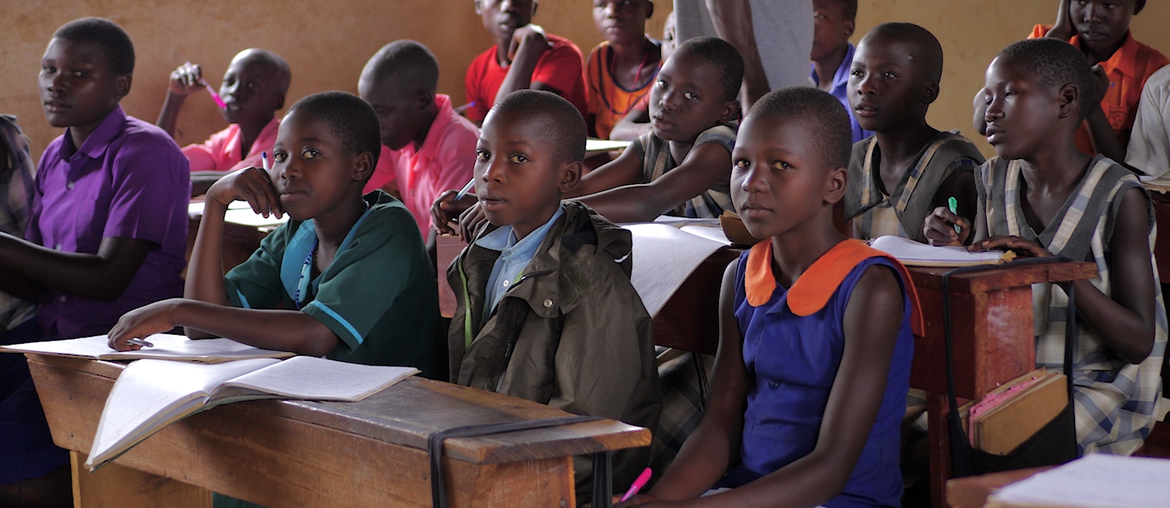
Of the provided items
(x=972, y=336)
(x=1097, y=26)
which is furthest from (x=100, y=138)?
(x=1097, y=26)

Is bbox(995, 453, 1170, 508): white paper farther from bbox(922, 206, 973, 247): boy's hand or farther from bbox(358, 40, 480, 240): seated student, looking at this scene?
bbox(358, 40, 480, 240): seated student

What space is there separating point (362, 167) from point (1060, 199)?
1.42 metres

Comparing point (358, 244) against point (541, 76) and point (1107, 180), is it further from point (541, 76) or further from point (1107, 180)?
point (541, 76)

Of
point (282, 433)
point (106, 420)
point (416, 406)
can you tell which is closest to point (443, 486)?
point (416, 406)

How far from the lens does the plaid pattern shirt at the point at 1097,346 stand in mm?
1907

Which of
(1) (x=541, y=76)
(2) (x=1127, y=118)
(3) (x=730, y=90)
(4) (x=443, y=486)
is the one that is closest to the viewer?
(4) (x=443, y=486)

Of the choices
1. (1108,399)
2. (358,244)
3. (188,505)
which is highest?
(358,244)

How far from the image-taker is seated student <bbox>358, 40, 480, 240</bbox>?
3564mm

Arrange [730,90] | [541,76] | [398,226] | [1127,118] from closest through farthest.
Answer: [398,226], [730,90], [1127,118], [541,76]

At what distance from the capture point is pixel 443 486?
1.18 metres

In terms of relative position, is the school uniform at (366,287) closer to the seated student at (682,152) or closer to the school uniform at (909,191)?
the seated student at (682,152)

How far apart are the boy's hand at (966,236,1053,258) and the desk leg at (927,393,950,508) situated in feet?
0.95

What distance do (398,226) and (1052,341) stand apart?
1275mm

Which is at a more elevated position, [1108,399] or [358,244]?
[358,244]
